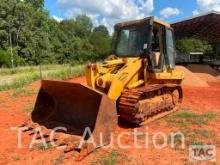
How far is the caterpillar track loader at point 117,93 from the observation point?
271 inches

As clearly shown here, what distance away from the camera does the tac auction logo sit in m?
6.06

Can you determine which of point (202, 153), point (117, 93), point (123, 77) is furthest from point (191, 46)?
point (202, 153)

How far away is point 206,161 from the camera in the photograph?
5.94 metres

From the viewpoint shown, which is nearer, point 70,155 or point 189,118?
point 70,155

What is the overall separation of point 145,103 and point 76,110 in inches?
64.6

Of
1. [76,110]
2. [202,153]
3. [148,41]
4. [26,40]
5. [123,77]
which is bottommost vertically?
[202,153]

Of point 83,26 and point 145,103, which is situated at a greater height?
point 83,26

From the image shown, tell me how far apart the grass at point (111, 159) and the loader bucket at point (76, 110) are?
41 centimetres

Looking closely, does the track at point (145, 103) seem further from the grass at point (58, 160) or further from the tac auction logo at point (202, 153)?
the grass at point (58, 160)

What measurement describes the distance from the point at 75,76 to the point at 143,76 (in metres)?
12.4

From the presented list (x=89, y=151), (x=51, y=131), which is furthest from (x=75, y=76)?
(x=89, y=151)

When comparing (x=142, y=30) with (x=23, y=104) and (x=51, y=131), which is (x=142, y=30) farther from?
(x=23, y=104)

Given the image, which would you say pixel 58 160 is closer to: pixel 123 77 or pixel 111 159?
pixel 111 159

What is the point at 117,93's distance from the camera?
A: 7828 mm
